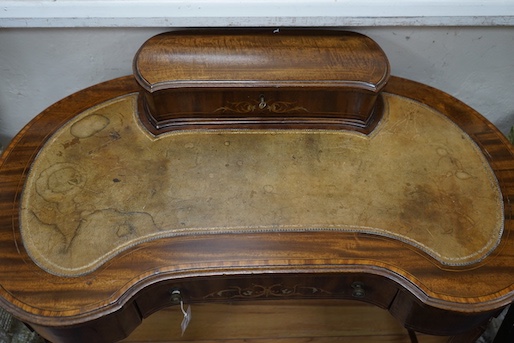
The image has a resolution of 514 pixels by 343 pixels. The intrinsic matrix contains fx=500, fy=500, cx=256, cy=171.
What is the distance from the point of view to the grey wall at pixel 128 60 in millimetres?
1186

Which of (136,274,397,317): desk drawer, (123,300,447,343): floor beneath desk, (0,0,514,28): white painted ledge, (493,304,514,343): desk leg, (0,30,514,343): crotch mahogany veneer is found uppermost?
(0,0,514,28): white painted ledge

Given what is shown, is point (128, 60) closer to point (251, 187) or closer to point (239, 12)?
point (239, 12)

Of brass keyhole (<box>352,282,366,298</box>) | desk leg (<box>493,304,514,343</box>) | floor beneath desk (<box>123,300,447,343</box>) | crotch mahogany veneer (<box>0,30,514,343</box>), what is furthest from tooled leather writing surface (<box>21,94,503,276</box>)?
floor beneath desk (<box>123,300,447,343</box>)

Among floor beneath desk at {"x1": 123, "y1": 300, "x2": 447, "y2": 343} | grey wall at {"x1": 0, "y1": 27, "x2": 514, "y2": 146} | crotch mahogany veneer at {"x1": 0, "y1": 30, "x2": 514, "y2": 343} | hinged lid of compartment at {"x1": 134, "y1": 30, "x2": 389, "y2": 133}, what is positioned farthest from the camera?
floor beneath desk at {"x1": 123, "y1": 300, "x2": 447, "y2": 343}

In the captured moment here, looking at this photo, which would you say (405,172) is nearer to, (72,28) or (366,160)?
(366,160)

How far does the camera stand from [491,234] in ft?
3.08

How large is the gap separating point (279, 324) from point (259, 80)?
82cm

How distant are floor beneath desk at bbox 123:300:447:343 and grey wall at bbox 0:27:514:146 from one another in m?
0.71

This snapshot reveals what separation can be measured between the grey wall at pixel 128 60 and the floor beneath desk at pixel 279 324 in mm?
712

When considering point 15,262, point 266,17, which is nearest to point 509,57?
point 266,17

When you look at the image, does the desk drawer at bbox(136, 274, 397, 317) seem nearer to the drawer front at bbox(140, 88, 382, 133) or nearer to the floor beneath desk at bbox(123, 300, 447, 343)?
the drawer front at bbox(140, 88, 382, 133)

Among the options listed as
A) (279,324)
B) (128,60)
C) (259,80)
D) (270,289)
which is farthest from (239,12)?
(279,324)

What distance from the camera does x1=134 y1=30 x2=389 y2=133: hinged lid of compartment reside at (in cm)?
103

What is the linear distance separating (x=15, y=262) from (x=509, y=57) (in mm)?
1224
